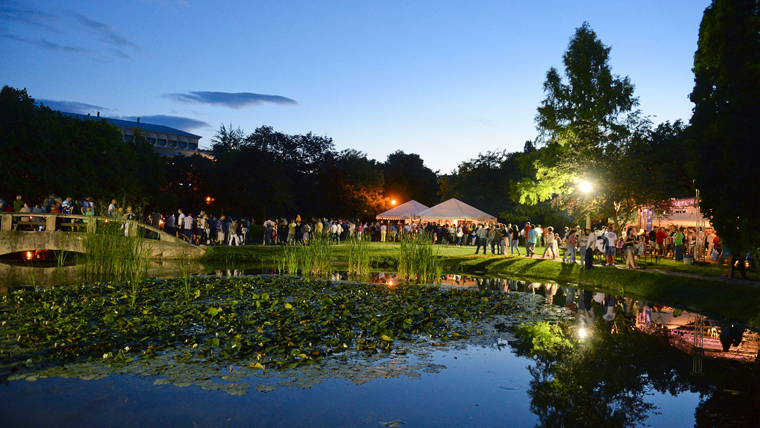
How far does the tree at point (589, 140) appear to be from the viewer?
977 inches

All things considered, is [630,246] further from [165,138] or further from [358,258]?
[165,138]

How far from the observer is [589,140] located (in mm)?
27516

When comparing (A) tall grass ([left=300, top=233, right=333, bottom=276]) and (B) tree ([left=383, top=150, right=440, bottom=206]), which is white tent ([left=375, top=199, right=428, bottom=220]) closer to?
(A) tall grass ([left=300, top=233, right=333, bottom=276])

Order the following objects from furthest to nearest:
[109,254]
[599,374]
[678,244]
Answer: [678,244]
[109,254]
[599,374]

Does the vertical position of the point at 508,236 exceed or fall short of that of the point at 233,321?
it exceeds it

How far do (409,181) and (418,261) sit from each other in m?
56.1

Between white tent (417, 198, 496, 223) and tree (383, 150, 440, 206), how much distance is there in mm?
33378

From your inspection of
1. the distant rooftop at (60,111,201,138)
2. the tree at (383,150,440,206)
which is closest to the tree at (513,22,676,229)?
the tree at (383,150,440,206)

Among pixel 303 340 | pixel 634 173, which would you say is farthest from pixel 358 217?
pixel 303 340

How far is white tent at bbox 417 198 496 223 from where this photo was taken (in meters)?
35.4

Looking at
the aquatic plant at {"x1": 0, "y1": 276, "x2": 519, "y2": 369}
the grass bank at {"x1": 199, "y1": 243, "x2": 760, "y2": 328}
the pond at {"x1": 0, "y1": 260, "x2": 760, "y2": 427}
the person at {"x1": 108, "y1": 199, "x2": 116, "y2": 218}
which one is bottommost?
the pond at {"x1": 0, "y1": 260, "x2": 760, "y2": 427}

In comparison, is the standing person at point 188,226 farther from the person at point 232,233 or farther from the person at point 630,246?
the person at point 630,246

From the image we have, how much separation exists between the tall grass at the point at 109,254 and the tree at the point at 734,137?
1525 centimetres

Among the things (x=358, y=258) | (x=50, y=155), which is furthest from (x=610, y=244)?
(x=50, y=155)
